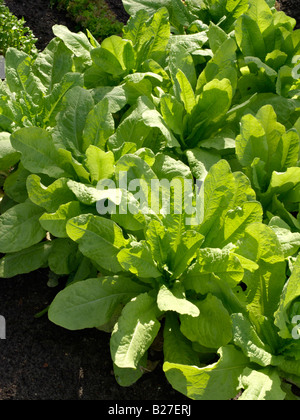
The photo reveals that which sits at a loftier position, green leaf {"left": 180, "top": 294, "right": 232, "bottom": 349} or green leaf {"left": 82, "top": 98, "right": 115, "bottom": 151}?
green leaf {"left": 82, "top": 98, "right": 115, "bottom": 151}

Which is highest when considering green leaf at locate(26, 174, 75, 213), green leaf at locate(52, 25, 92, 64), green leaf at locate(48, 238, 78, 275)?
green leaf at locate(52, 25, 92, 64)

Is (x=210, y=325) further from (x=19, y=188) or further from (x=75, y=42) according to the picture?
(x=75, y=42)

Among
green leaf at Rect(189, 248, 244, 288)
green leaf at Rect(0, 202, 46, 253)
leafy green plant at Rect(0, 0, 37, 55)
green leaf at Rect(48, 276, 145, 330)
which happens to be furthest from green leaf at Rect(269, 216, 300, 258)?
leafy green plant at Rect(0, 0, 37, 55)

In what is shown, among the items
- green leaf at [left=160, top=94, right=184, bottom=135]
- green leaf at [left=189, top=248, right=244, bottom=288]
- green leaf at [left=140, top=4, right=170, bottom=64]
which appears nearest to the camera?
green leaf at [left=189, top=248, right=244, bottom=288]

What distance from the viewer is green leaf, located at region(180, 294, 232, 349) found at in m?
1.68

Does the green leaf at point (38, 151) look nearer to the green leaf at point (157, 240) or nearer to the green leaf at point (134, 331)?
the green leaf at point (157, 240)

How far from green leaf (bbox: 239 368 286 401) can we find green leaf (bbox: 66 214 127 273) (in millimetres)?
601

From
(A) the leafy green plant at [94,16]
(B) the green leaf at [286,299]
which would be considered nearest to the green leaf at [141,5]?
(A) the leafy green plant at [94,16]

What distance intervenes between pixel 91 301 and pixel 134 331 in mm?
217

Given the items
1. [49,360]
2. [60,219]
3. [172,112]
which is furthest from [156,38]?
[49,360]

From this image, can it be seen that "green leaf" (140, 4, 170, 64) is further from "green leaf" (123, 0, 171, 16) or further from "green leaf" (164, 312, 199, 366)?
"green leaf" (164, 312, 199, 366)

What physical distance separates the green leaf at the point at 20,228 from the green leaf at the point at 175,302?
2.01 feet
